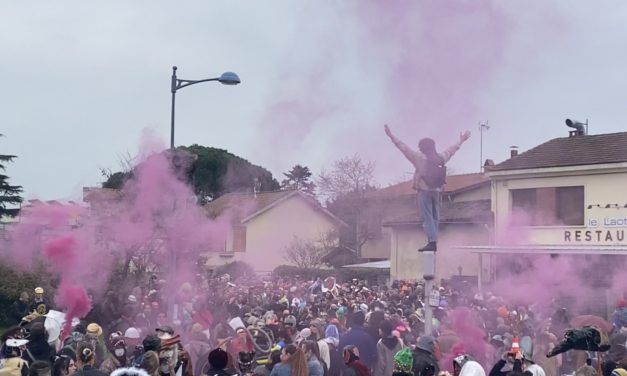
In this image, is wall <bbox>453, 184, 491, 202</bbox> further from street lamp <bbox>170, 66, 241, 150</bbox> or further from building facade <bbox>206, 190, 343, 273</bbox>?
street lamp <bbox>170, 66, 241, 150</bbox>

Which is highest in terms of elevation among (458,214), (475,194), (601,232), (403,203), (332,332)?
(475,194)

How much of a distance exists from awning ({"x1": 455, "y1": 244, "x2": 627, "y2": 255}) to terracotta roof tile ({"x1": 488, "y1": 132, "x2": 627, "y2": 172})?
3.26m

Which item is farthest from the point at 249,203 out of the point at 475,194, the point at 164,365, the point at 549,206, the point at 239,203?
the point at 164,365

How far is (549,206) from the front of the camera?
3059cm

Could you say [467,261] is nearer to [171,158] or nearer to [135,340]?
[171,158]

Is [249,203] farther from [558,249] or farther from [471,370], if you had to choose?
[471,370]

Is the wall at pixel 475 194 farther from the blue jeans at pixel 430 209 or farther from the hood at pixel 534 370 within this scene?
the hood at pixel 534 370

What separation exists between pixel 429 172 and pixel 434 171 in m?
0.09

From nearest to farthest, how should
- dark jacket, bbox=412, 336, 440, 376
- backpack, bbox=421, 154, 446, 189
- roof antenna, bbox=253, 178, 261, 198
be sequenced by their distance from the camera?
dark jacket, bbox=412, 336, 440, 376, backpack, bbox=421, 154, 446, 189, roof antenna, bbox=253, 178, 261, 198

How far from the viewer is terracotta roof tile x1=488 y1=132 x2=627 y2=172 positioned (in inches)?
1166

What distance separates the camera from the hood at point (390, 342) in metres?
11.3

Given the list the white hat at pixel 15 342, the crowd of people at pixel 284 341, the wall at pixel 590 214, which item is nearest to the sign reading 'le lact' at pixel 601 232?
the wall at pixel 590 214

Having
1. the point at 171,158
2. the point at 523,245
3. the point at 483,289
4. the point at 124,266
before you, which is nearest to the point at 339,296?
the point at 124,266

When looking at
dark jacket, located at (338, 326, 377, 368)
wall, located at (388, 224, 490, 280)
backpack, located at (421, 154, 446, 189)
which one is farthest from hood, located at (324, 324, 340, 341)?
wall, located at (388, 224, 490, 280)
